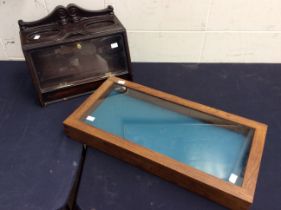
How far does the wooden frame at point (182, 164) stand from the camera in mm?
739

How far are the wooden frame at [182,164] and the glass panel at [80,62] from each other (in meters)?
0.17

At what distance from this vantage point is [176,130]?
93 centimetres

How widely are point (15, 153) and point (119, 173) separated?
36 centimetres

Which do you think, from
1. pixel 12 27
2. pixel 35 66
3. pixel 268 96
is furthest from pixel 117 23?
pixel 268 96

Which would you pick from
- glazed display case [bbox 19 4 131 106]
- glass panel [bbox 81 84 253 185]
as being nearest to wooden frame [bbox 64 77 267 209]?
glass panel [bbox 81 84 253 185]

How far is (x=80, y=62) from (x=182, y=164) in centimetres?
60

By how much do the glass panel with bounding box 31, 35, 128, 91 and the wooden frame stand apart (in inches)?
6.7

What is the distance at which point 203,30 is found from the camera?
124cm

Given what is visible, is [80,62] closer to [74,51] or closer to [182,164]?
[74,51]

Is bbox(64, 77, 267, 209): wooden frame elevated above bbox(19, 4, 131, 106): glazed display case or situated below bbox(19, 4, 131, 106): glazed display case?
below

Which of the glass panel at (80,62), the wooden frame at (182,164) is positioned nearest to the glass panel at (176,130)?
the wooden frame at (182,164)

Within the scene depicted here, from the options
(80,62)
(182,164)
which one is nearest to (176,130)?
(182,164)

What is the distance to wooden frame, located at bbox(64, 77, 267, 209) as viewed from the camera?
2.42 ft

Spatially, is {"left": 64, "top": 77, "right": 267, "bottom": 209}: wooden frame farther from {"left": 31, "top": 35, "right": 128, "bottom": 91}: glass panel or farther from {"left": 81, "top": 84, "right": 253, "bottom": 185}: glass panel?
{"left": 31, "top": 35, "right": 128, "bottom": 91}: glass panel
